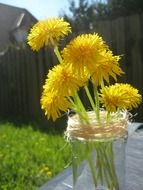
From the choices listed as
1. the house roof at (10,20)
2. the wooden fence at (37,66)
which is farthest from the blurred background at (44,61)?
the house roof at (10,20)

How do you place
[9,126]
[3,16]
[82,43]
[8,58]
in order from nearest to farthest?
[82,43]
[9,126]
[8,58]
[3,16]

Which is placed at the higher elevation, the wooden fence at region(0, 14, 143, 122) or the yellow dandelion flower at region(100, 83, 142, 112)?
the wooden fence at region(0, 14, 143, 122)

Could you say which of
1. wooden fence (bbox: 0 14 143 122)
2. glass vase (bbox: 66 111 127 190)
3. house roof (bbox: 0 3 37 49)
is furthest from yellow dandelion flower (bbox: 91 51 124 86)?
house roof (bbox: 0 3 37 49)

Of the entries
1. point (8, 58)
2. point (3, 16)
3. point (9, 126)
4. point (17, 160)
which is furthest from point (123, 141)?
point (3, 16)

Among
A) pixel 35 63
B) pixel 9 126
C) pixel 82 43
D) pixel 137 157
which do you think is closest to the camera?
pixel 82 43

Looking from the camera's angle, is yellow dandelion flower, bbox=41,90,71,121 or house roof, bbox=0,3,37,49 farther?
house roof, bbox=0,3,37,49

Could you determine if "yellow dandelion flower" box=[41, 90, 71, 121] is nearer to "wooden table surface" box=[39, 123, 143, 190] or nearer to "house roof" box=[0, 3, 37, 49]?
"wooden table surface" box=[39, 123, 143, 190]

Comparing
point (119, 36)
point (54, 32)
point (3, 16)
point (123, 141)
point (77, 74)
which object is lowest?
point (123, 141)

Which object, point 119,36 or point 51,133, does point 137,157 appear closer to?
point 51,133
